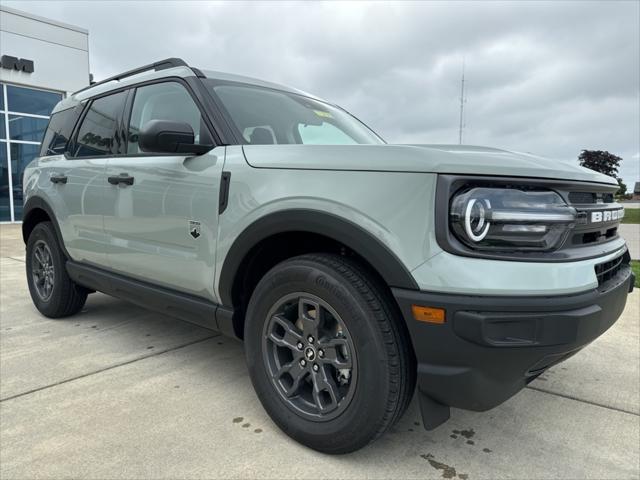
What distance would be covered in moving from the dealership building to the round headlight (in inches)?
637

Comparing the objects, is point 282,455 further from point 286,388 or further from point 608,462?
point 608,462

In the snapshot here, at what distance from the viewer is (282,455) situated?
206cm

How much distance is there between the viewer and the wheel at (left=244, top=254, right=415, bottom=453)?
72.3 inches

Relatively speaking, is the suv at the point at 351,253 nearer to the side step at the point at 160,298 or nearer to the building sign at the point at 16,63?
the side step at the point at 160,298

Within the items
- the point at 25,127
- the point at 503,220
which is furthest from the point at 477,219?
the point at 25,127

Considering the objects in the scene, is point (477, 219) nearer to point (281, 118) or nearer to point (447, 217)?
point (447, 217)

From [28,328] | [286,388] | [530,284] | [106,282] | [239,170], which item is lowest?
[28,328]

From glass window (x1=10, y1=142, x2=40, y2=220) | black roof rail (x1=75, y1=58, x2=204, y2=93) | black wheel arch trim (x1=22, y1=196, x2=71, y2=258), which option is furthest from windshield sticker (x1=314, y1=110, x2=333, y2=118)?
glass window (x1=10, y1=142, x2=40, y2=220)

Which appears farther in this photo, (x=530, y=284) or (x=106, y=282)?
(x=106, y=282)

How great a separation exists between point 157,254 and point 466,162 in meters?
1.88

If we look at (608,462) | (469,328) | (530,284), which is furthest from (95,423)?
(608,462)

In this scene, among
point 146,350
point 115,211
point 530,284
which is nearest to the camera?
point 530,284

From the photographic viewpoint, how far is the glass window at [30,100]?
591 inches

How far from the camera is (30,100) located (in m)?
Result: 15.5
